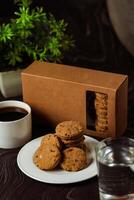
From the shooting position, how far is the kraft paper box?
0.94 m

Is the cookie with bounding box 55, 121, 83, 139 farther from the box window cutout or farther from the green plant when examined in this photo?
the green plant

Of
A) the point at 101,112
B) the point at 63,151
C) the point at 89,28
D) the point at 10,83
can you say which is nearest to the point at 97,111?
the point at 101,112

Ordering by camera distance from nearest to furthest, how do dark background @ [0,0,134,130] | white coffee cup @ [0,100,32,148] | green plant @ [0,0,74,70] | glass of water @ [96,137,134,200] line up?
1. glass of water @ [96,137,134,200]
2. white coffee cup @ [0,100,32,148]
3. green plant @ [0,0,74,70]
4. dark background @ [0,0,134,130]

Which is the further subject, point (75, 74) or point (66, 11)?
point (66, 11)

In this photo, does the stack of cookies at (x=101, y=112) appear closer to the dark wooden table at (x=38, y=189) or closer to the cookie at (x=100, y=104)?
the cookie at (x=100, y=104)

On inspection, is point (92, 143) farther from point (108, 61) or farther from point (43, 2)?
point (43, 2)

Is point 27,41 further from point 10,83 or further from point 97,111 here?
point 97,111

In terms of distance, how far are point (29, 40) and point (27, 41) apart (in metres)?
0.02

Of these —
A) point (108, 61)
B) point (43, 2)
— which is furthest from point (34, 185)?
point (43, 2)

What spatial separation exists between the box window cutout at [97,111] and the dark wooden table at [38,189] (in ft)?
0.47

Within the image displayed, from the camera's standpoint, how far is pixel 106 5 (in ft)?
4.57

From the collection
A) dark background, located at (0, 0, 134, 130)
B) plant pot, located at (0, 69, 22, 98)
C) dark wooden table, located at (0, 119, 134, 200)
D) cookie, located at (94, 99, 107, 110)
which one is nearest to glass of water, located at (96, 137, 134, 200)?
dark wooden table, located at (0, 119, 134, 200)

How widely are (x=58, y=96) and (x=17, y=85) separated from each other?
18 centimetres

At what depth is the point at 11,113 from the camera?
3.25ft
